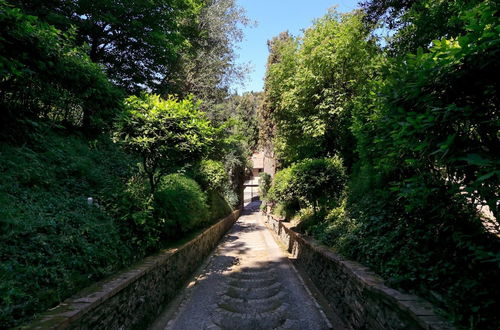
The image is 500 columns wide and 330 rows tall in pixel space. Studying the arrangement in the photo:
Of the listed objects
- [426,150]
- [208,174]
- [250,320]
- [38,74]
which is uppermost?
[38,74]

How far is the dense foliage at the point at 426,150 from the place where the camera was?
206 centimetres

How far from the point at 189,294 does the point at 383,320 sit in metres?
3.62

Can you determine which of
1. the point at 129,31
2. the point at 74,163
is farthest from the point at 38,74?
the point at 129,31

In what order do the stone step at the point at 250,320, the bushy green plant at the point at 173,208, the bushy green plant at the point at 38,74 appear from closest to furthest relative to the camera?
the bushy green plant at the point at 38,74 → the stone step at the point at 250,320 → the bushy green plant at the point at 173,208

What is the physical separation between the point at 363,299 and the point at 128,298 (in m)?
3.05

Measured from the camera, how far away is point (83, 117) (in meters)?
8.69

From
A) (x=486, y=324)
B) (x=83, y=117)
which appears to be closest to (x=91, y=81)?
(x=83, y=117)

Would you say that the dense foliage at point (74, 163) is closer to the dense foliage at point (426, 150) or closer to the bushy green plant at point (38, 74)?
the bushy green plant at point (38, 74)

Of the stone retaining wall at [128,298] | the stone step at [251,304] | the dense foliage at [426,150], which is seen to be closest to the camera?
the dense foliage at [426,150]

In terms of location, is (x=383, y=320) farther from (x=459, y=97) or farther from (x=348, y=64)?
(x=348, y=64)

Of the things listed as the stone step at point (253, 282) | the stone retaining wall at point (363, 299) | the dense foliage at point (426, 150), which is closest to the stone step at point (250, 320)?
the stone retaining wall at point (363, 299)

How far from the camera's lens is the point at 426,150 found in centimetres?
241

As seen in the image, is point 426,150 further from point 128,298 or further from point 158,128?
point 158,128

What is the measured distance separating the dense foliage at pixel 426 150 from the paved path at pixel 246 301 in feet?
4.14
